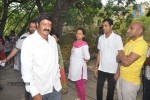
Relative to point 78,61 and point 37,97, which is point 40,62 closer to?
point 37,97

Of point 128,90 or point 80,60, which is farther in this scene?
point 80,60

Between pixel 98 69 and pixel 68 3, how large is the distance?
5752 mm

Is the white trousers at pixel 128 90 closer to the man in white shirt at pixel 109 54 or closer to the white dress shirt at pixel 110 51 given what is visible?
the man in white shirt at pixel 109 54

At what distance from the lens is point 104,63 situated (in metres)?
5.60

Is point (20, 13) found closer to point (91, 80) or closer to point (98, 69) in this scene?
point (91, 80)

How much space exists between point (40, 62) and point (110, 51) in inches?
90.9

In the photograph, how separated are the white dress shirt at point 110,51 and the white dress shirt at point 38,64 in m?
2.00

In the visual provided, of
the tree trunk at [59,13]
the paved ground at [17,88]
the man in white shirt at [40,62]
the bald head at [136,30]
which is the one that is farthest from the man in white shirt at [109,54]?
the tree trunk at [59,13]

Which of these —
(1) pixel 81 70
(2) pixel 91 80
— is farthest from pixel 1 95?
(2) pixel 91 80

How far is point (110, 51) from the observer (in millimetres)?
5527

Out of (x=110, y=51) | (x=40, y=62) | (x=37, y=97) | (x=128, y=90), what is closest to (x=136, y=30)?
(x=128, y=90)

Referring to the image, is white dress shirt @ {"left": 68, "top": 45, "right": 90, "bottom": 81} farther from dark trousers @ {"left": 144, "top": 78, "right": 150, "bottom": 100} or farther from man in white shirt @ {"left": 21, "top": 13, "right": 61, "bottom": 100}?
man in white shirt @ {"left": 21, "top": 13, "right": 61, "bottom": 100}

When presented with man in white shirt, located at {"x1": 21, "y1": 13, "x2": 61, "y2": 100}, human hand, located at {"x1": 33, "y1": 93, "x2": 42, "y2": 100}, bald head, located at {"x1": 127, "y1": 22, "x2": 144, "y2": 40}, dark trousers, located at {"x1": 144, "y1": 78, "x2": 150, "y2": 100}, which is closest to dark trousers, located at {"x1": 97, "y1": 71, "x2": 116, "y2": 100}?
dark trousers, located at {"x1": 144, "y1": 78, "x2": 150, "y2": 100}

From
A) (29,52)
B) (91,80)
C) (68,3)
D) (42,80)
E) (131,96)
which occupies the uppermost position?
(68,3)
